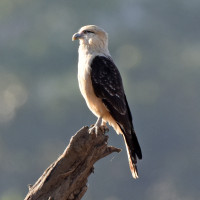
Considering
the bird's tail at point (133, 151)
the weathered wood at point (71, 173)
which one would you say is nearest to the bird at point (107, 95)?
the bird's tail at point (133, 151)

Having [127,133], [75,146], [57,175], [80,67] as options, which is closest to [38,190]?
[57,175]

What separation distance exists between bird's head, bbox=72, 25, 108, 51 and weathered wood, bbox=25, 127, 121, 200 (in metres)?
2.00

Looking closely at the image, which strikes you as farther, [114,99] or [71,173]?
[114,99]

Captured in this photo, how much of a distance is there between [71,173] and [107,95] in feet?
5.38

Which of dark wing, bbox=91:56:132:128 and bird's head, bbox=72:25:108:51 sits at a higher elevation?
bird's head, bbox=72:25:108:51

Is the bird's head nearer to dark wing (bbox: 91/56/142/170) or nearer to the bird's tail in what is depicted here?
dark wing (bbox: 91/56/142/170)

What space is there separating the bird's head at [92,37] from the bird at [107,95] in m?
0.07

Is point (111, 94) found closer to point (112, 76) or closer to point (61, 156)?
point (112, 76)

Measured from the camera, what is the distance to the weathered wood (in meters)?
5.39

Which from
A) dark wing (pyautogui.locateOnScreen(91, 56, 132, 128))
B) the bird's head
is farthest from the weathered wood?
the bird's head

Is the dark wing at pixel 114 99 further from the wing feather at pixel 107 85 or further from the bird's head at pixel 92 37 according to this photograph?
the bird's head at pixel 92 37

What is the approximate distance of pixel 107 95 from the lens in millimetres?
6719

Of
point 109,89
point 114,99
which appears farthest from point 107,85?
point 114,99

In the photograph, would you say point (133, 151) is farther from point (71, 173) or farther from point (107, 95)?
point (71, 173)
